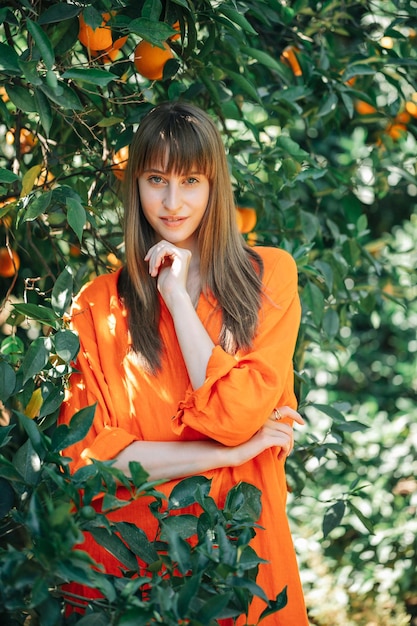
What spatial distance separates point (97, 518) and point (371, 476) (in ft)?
6.96

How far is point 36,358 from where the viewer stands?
1404 millimetres

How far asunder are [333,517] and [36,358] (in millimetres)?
858

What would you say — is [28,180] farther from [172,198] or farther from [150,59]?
[150,59]

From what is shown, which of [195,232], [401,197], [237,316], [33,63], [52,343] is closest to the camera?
[33,63]

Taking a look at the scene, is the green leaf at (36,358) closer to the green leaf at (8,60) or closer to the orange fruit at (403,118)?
the green leaf at (8,60)

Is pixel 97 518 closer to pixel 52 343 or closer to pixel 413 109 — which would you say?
pixel 52 343

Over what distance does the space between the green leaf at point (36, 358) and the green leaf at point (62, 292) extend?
0.07 metres

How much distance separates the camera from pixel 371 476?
10.0ft

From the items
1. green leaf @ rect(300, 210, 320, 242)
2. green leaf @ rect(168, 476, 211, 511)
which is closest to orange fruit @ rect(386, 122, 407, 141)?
green leaf @ rect(300, 210, 320, 242)

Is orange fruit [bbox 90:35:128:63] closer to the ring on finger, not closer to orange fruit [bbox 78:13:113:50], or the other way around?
orange fruit [bbox 78:13:113:50]

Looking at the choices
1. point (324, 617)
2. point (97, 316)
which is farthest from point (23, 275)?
point (324, 617)

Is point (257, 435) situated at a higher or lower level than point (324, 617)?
higher

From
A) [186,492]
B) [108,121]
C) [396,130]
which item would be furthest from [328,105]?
[186,492]

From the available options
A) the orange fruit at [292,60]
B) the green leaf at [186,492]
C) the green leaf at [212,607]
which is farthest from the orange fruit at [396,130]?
the green leaf at [212,607]
